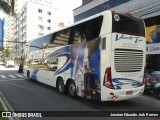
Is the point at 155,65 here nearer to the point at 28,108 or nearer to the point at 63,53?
the point at 63,53

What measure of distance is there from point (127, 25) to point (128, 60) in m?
1.49

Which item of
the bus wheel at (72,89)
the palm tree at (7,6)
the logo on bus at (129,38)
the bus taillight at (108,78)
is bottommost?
the bus wheel at (72,89)

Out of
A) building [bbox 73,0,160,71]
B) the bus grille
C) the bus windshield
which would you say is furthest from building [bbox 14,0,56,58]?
the bus grille

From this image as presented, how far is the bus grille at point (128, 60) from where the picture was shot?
34.3 feet

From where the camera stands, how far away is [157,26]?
23.3 meters

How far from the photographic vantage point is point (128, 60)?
10.7 m

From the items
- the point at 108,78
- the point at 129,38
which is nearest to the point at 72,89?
the point at 108,78

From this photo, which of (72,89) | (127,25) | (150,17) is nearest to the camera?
(127,25)

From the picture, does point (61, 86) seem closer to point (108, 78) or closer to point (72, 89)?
point (72, 89)

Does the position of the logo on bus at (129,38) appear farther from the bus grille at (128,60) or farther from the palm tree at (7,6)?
the palm tree at (7,6)

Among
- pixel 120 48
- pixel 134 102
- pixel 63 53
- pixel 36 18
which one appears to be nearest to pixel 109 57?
pixel 120 48

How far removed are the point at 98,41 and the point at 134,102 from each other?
12.2ft

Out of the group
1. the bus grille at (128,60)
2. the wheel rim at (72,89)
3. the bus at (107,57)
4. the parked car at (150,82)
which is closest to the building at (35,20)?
the parked car at (150,82)

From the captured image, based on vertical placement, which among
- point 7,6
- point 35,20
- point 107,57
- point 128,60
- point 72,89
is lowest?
point 72,89
